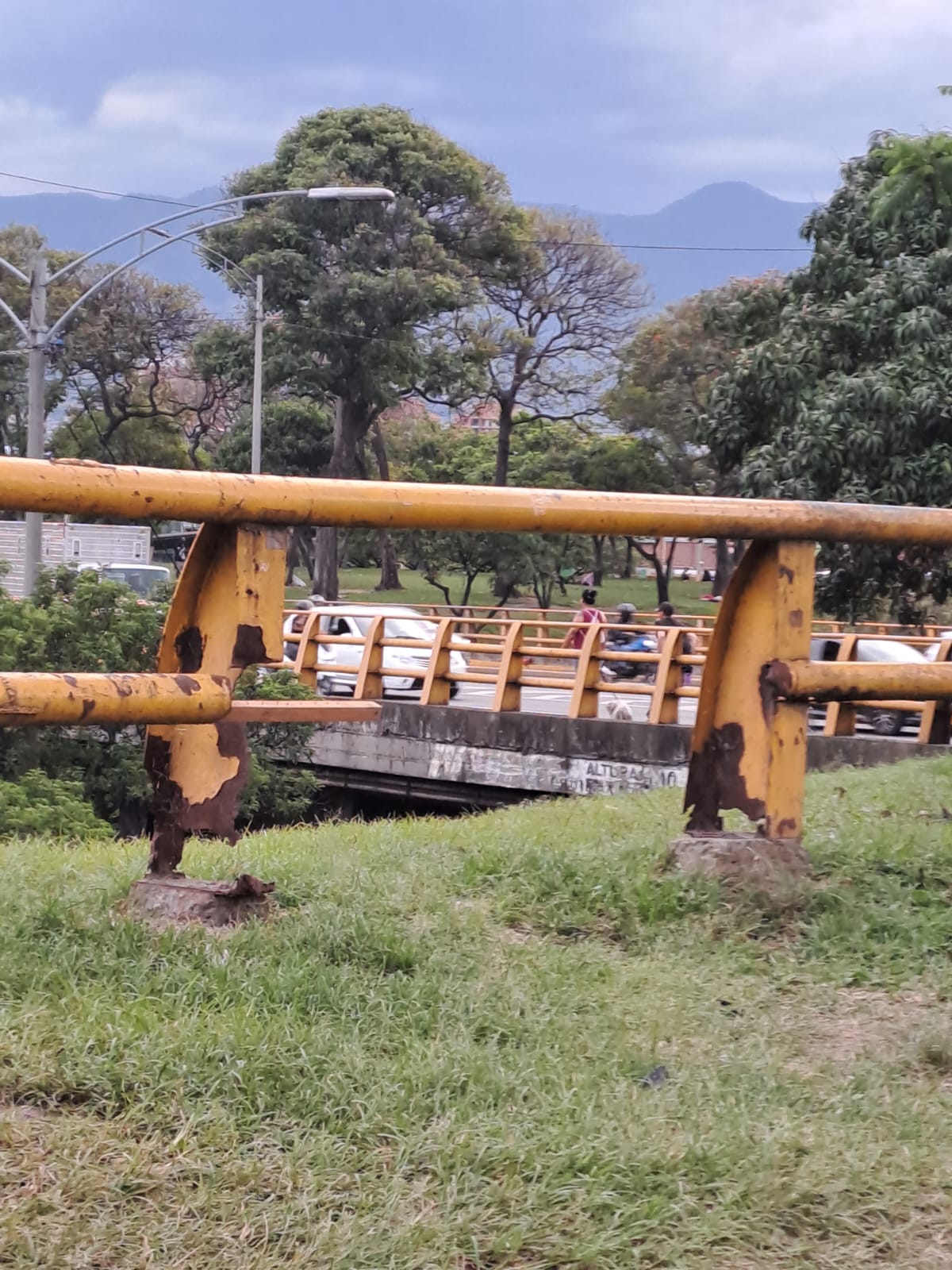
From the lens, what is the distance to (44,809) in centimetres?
1188

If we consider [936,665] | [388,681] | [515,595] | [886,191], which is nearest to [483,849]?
Result: [936,665]

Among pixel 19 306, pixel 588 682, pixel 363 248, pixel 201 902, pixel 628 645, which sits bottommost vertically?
pixel 628 645

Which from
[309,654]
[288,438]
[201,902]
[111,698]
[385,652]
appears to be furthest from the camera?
[288,438]

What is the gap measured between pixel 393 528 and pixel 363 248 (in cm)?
3569

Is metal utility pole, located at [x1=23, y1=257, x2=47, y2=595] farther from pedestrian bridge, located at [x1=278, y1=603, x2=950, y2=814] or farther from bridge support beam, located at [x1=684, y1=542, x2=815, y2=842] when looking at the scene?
bridge support beam, located at [x1=684, y1=542, x2=815, y2=842]

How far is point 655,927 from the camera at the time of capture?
131 inches

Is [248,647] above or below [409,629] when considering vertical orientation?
above

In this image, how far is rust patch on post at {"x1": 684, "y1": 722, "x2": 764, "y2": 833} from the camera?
12.1 ft

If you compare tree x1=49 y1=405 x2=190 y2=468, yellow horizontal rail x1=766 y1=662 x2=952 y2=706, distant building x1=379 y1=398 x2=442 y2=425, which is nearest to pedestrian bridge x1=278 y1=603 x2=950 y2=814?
yellow horizontal rail x1=766 y1=662 x2=952 y2=706

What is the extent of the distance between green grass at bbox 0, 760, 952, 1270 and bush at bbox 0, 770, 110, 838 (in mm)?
7746

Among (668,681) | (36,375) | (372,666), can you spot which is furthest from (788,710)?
(36,375)

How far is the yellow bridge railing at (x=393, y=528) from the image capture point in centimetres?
292

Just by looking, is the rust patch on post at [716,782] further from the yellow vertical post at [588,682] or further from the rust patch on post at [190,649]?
the yellow vertical post at [588,682]

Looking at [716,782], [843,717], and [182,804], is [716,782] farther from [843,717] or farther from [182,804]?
[843,717]
